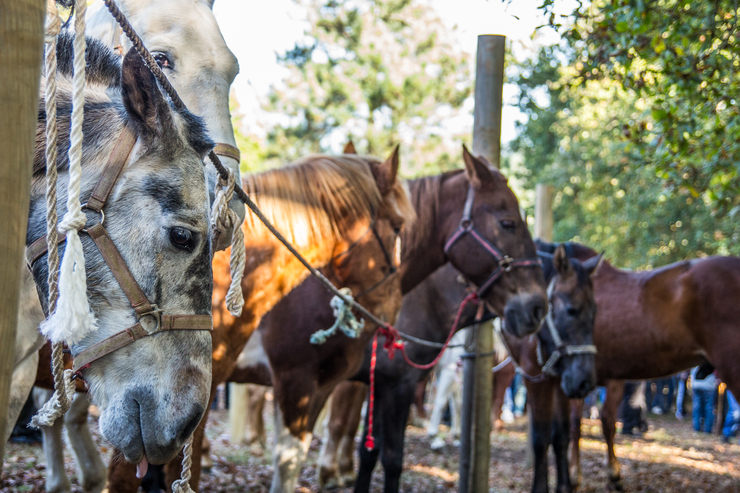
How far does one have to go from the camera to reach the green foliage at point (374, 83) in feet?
63.1

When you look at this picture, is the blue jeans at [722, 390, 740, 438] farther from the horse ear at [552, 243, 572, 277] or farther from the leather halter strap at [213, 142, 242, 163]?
the leather halter strap at [213, 142, 242, 163]

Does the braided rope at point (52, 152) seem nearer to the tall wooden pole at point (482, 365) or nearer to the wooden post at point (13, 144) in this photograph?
the wooden post at point (13, 144)

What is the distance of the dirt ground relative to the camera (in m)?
5.92

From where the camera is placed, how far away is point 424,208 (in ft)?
15.8

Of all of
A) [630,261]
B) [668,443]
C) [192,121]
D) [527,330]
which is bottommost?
[668,443]

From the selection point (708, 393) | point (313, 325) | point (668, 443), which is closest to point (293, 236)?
point (313, 325)

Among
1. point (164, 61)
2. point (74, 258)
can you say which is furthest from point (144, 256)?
point (164, 61)

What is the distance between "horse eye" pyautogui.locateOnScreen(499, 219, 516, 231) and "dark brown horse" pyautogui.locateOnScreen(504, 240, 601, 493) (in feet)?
4.18

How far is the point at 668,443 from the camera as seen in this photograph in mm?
11531

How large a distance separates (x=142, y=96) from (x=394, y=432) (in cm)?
383

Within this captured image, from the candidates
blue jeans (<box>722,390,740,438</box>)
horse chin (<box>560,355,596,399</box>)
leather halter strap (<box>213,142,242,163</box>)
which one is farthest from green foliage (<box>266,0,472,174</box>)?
leather halter strap (<box>213,142,242,163</box>)

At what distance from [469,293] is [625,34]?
2249mm

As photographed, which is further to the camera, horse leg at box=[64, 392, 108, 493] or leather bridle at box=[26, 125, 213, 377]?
horse leg at box=[64, 392, 108, 493]

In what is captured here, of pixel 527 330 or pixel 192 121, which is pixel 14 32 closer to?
pixel 192 121
